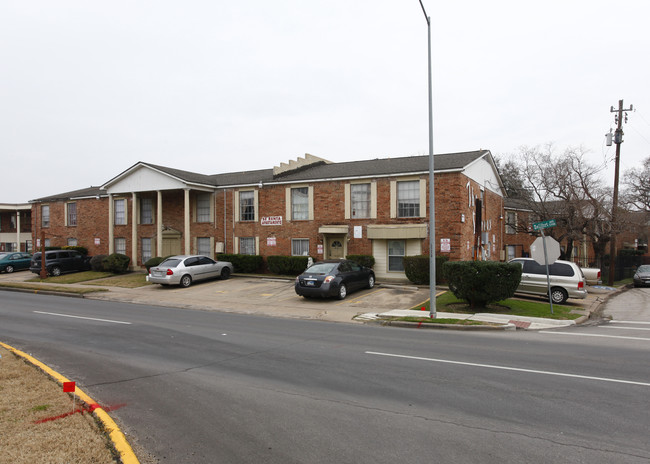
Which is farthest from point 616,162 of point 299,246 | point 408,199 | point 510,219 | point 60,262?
point 60,262

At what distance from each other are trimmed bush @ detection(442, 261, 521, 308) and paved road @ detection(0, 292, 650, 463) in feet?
8.02

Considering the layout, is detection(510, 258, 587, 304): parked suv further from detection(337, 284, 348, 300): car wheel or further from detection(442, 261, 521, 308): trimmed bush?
detection(337, 284, 348, 300): car wheel

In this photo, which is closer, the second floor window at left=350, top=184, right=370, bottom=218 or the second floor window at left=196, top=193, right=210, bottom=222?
the second floor window at left=350, top=184, right=370, bottom=218

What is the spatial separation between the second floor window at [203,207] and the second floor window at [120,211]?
23.2 feet

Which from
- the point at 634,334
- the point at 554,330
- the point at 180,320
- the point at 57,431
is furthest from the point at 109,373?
the point at 634,334

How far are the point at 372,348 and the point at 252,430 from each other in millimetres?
4402

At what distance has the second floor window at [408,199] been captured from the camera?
21.1 m

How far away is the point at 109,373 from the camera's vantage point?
681 cm

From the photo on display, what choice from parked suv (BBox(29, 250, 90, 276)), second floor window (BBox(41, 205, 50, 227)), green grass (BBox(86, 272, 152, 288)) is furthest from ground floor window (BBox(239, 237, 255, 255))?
second floor window (BBox(41, 205, 50, 227))

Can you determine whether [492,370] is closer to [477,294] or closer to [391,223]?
[477,294]

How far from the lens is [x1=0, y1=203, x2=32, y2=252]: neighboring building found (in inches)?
1703

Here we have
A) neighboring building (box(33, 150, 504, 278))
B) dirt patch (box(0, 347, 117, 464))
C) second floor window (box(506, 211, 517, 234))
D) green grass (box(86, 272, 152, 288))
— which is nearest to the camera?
dirt patch (box(0, 347, 117, 464))

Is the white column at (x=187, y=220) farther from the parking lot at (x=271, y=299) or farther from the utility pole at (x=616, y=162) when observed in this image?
the utility pole at (x=616, y=162)

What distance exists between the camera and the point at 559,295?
1579 cm
